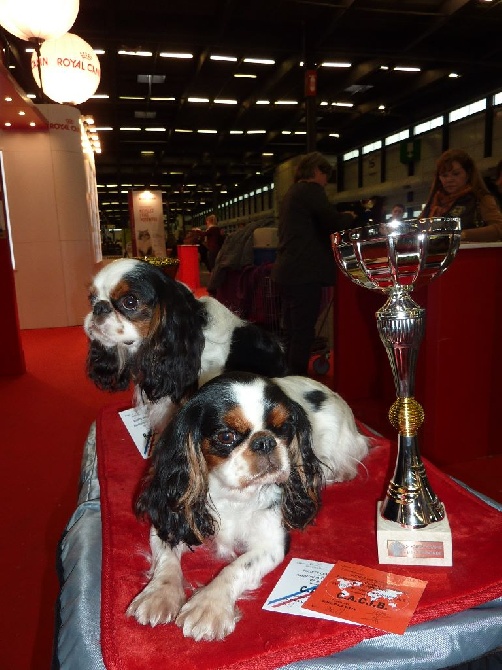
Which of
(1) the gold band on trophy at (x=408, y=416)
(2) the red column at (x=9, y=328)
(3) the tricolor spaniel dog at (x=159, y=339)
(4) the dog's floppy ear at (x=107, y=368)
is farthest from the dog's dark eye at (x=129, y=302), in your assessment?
(2) the red column at (x=9, y=328)

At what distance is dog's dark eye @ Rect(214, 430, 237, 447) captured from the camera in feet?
3.79

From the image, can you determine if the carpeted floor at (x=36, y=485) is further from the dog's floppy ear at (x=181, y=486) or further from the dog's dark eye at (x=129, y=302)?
the dog's dark eye at (x=129, y=302)

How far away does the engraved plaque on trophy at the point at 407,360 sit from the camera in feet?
3.95

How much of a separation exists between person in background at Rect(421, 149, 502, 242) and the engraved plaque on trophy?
2.20 m

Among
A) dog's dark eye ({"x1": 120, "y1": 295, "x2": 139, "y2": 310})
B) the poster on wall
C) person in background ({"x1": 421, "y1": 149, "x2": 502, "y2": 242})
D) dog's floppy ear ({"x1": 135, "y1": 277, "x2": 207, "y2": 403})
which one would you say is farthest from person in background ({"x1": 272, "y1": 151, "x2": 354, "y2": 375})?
the poster on wall

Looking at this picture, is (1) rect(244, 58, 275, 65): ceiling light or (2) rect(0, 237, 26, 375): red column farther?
(1) rect(244, 58, 275, 65): ceiling light

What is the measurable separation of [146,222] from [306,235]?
15008mm

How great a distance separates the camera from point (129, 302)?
1.96 meters

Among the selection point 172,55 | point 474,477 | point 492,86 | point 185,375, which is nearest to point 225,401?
point 185,375

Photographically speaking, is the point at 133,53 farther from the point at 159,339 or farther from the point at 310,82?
the point at 159,339

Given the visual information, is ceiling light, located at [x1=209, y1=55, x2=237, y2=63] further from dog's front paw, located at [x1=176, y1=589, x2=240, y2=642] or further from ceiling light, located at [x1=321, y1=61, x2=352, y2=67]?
dog's front paw, located at [x1=176, y1=589, x2=240, y2=642]

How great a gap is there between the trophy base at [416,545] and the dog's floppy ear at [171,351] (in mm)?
1021

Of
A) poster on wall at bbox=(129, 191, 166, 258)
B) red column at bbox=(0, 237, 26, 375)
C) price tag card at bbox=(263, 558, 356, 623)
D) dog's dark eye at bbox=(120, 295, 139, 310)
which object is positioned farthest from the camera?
poster on wall at bbox=(129, 191, 166, 258)

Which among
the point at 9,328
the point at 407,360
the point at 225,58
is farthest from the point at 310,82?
the point at 407,360
